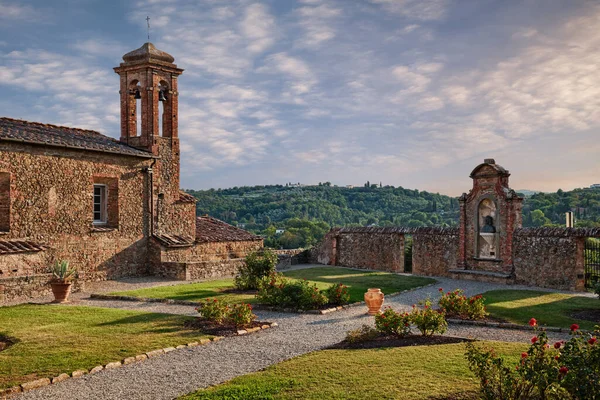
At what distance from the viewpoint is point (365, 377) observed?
749cm

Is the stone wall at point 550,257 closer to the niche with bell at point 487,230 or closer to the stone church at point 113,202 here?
the niche with bell at point 487,230

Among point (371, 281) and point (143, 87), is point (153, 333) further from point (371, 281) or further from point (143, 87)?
point (143, 87)

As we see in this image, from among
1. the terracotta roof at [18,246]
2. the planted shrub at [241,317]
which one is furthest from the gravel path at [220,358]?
the terracotta roof at [18,246]

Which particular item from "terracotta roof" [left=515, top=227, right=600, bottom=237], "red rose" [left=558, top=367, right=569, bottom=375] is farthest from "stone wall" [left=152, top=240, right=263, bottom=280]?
"red rose" [left=558, top=367, right=569, bottom=375]

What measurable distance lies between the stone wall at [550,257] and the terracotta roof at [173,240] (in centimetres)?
1380

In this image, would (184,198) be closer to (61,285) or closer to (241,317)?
(61,285)

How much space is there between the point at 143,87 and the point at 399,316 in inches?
704

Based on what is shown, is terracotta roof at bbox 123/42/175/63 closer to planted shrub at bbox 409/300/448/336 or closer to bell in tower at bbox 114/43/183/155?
bell in tower at bbox 114/43/183/155

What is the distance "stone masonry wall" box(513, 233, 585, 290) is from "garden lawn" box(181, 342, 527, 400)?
10570 millimetres

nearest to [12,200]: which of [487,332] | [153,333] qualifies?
[153,333]

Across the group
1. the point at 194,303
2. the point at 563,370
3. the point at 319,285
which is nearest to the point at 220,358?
the point at 563,370

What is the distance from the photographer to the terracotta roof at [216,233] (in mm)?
25539

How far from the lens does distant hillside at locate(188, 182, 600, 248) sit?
1655 inches

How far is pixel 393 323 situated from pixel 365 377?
275 centimetres
